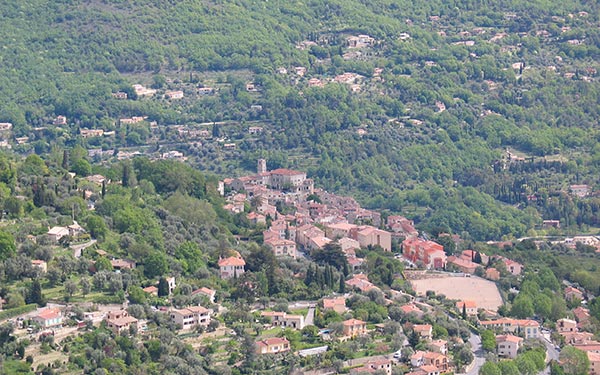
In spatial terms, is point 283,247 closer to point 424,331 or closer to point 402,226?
point 402,226

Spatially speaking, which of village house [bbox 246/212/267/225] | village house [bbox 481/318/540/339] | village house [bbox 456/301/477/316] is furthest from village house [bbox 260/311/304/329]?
village house [bbox 246/212/267/225]

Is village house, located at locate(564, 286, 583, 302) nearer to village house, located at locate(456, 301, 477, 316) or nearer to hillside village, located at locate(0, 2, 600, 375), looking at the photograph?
hillside village, located at locate(0, 2, 600, 375)

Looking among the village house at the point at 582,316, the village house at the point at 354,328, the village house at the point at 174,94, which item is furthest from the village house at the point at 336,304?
the village house at the point at 174,94

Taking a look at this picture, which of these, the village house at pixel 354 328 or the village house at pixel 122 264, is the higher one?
the village house at pixel 122 264

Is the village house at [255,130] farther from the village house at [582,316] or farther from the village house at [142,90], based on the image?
the village house at [582,316]

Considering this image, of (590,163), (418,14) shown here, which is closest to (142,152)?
(590,163)

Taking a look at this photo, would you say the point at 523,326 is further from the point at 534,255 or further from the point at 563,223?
the point at 563,223
